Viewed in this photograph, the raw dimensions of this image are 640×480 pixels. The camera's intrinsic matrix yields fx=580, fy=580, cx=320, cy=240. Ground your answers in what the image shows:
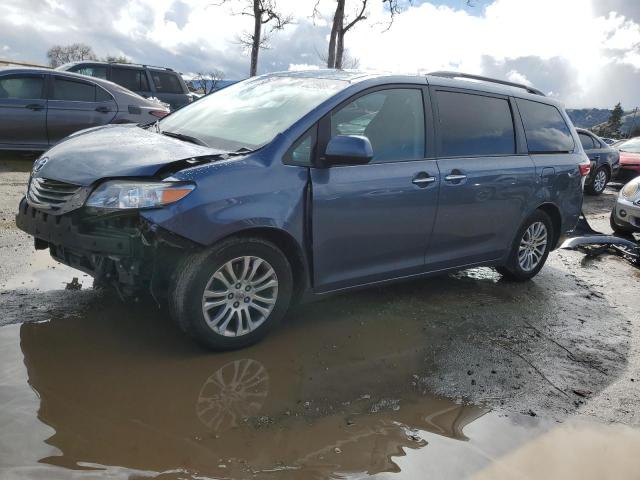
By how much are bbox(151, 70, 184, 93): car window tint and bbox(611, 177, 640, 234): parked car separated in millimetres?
9991

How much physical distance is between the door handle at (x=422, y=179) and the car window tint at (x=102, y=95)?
24.6 ft

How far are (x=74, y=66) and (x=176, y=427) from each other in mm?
11373

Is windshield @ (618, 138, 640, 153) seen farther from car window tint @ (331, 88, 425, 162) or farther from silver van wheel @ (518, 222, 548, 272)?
car window tint @ (331, 88, 425, 162)

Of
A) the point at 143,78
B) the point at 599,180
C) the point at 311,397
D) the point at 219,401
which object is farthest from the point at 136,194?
the point at 599,180

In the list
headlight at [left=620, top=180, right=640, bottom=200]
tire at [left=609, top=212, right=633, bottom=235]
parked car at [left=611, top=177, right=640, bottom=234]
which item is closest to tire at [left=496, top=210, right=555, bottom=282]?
parked car at [left=611, top=177, right=640, bottom=234]

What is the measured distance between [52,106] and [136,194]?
24.4ft

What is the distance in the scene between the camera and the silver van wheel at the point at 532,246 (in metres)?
5.36

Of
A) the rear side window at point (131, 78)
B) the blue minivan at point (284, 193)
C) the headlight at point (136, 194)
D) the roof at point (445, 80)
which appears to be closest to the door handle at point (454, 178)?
the blue minivan at point (284, 193)

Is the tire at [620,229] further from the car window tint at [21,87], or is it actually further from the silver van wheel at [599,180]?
the car window tint at [21,87]

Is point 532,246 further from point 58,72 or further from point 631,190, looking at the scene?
point 58,72

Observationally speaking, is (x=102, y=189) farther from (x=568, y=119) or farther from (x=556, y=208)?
(x=568, y=119)

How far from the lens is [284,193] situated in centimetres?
346

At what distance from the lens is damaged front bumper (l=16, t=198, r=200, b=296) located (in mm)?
3152

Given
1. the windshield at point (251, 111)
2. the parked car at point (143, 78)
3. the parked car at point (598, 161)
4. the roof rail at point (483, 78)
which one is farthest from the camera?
the parked car at point (598, 161)
